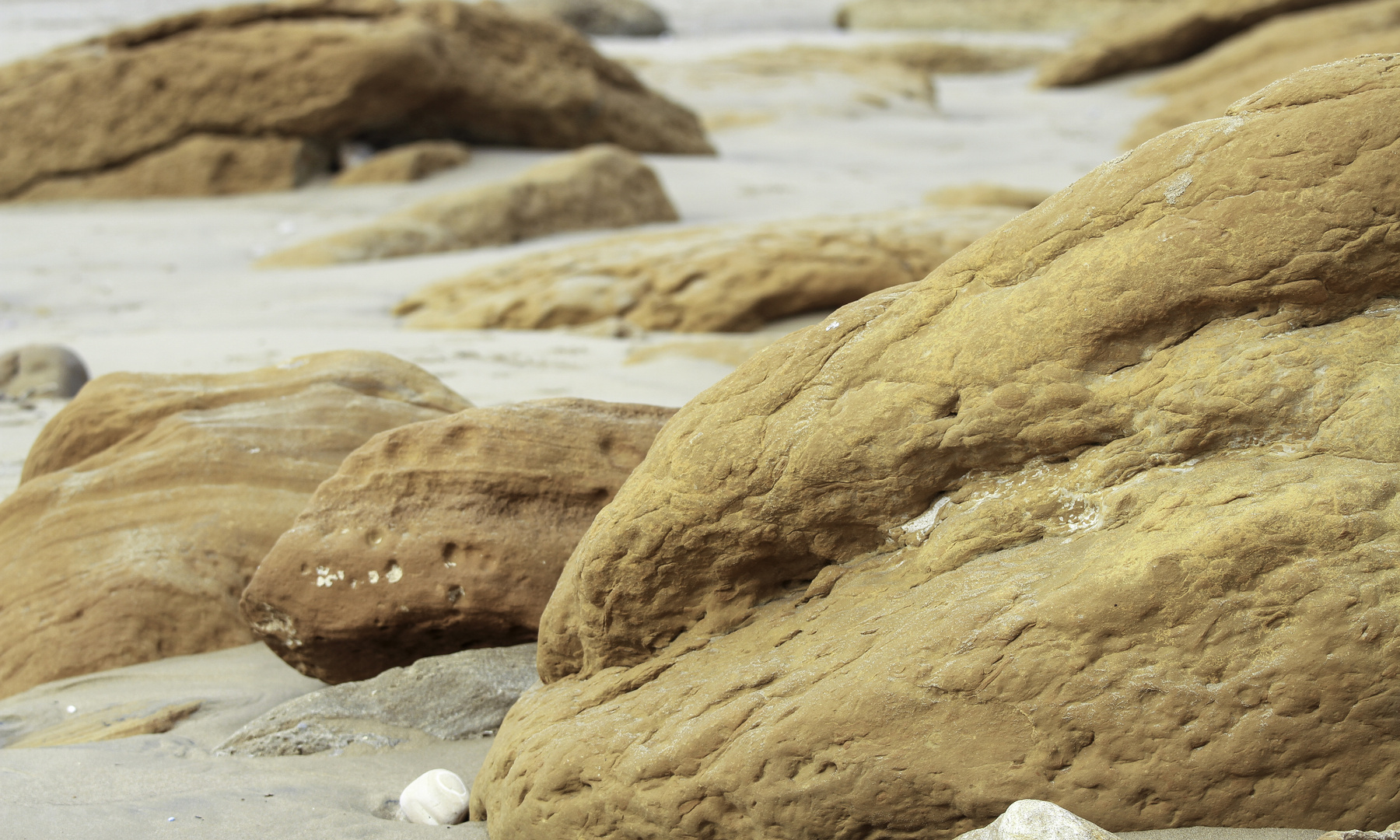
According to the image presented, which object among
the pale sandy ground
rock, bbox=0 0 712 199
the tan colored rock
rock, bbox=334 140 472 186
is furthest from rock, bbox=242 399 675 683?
the tan colored rock

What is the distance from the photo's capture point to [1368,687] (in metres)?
1.64

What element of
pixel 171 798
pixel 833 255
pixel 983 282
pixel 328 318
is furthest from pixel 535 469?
pixel 328 318

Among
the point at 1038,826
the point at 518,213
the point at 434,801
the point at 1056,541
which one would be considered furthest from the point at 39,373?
the point at 1038,826

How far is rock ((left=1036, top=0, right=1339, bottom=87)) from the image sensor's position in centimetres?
1393

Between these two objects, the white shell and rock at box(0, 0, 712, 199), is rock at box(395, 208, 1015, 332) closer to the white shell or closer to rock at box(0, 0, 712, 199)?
the white shell

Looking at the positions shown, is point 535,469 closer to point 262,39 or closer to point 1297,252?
point 1297,252

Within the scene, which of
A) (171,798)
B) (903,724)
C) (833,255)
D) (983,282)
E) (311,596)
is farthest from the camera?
(833,255)

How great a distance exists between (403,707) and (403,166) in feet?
26.0

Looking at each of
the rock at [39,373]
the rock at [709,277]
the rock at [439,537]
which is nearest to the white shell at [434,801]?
the rock at [439,537]

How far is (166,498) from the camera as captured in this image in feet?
11.3

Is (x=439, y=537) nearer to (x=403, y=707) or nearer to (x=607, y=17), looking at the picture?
(x=403, y=707)

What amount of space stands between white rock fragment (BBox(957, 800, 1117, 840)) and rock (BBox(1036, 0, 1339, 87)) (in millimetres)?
14346

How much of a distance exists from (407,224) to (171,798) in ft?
20.3

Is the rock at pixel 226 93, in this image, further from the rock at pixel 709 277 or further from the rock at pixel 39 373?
the rock at pixel 39 373
